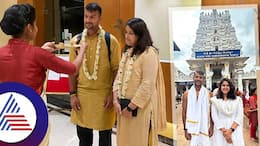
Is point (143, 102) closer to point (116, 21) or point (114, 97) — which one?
point (114, 97)

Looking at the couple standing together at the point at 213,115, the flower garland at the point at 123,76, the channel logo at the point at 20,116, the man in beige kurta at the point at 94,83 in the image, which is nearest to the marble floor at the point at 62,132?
the couple standing together at the point at 213,115

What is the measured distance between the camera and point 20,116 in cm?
132

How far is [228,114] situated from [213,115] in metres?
0.11

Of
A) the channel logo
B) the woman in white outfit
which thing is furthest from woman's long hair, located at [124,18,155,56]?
the channel logo

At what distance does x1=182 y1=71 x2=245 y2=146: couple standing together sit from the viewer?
2.93 meters

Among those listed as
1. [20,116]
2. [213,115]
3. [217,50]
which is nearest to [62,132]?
[213,115]

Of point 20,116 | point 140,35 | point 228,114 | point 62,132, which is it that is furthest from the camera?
point 62,132

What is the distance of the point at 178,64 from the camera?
3043 millimetres

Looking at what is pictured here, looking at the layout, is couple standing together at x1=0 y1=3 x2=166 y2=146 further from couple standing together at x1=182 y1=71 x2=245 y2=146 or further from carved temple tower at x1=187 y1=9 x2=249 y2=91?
carved temple tower at x1=187 y1=9 x2=249 y2=91

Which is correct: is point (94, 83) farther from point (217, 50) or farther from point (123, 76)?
point (217, 50)

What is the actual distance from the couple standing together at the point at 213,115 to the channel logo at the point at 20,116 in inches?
72.5

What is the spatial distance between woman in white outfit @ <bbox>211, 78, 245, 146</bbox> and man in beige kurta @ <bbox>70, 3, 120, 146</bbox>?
0.81 meters

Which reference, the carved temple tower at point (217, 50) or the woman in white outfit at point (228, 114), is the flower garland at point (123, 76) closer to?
the carved temple tower at point (217, 50)

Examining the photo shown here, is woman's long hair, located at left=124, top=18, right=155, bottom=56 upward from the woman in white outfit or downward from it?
upward
